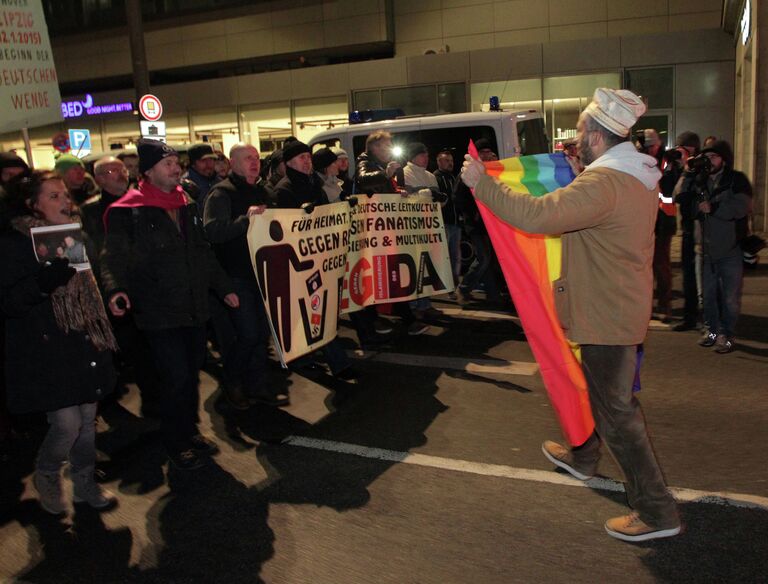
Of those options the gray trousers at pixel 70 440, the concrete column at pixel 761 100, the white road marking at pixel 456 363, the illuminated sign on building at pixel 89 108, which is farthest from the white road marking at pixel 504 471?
the illuminated sign on building at pixel 89 108

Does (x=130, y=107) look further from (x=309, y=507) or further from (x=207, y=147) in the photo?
(x=309, y=507)

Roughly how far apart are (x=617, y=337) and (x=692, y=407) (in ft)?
7.58

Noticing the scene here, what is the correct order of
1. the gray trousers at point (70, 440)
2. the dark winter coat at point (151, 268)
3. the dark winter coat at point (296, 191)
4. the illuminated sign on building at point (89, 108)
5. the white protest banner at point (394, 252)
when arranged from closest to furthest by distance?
the gray trousers at point (70, 440) → the dark winter coat at point (151, 268) → the dark winter coat at point (296, 191) → the white protest banner at point (394, 252) → the illuminated sign on building at point (89, 108)

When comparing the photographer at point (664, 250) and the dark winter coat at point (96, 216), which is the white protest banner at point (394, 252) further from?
the photographer at point (664, 250)

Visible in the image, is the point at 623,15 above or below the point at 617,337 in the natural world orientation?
above

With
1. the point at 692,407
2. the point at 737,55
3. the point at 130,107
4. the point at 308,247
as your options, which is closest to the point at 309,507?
the point at 308,247

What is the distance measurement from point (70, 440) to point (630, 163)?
3270 millimetres

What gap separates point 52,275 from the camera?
3676 mm

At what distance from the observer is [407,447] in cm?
483

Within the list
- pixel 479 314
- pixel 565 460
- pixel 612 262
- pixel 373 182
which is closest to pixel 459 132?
pixel 479 314

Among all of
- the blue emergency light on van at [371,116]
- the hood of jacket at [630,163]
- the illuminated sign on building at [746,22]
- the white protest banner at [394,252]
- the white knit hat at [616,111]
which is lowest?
Result: the white protest banner at [394,252]

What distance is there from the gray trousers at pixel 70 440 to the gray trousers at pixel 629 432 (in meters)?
2.77

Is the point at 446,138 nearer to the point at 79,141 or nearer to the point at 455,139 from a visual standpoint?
the point at 455,139

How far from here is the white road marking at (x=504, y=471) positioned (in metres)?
3.83
